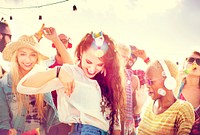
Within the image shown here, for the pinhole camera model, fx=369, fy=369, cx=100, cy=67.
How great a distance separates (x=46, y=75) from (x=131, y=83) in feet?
2.21

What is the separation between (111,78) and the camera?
9.48 ft

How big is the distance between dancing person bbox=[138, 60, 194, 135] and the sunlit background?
0.10 metres

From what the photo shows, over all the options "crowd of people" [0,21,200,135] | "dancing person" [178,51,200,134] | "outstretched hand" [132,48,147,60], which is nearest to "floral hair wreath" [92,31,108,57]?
"crowd of people" [0,21,200,135]

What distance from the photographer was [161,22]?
119 inches

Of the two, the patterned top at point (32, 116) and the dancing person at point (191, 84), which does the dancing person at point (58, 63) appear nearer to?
the patterned top at point (32, 116)

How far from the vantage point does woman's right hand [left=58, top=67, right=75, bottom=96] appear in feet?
9.16

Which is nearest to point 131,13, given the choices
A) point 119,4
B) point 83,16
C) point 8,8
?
point 119,4

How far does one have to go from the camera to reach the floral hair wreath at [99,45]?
9.35 feet

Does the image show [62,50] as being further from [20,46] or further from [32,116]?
[32,116]

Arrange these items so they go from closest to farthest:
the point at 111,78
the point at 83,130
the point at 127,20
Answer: the point at 83,130, the point at 111,78, the point at 127,20

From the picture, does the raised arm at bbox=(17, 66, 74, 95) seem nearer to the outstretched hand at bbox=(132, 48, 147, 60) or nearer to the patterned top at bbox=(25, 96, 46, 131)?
the patterned top at bbox=(25, 96, 46, 131)

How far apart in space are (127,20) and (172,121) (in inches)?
34.7

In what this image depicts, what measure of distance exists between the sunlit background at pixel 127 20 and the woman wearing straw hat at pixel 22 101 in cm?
11

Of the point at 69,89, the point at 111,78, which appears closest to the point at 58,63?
the point at 69,89
